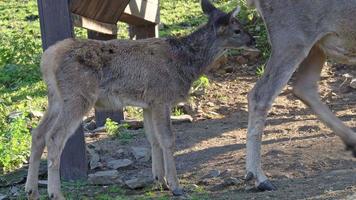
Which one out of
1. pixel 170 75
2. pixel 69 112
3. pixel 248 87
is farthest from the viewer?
pixel 248 87

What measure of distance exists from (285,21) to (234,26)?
61cm

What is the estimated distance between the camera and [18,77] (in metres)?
13.9

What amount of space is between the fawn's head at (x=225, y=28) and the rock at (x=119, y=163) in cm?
163

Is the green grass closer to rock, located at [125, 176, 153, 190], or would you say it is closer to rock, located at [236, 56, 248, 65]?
rock, located at [236, 56, 248, 65]

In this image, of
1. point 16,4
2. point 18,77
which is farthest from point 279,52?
point 16,4

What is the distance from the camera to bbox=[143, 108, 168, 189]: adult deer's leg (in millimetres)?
7980

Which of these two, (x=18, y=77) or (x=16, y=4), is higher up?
(x=16, y=4)

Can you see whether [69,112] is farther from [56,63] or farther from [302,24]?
[302,24]

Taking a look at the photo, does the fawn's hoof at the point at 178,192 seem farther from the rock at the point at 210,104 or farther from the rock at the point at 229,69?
the rock at the point at 229,69

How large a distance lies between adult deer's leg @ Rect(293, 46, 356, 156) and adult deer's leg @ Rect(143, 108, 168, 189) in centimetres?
163

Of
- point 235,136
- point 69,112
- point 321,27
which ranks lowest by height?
point 235,136

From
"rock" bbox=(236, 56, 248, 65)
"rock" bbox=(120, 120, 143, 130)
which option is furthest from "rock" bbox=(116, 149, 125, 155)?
"rock" bbox=(236, 56, 248, 65)

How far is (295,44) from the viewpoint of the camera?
26.4ft

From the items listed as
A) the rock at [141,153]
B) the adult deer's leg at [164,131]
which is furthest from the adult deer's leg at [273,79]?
the rock at [141,153]
